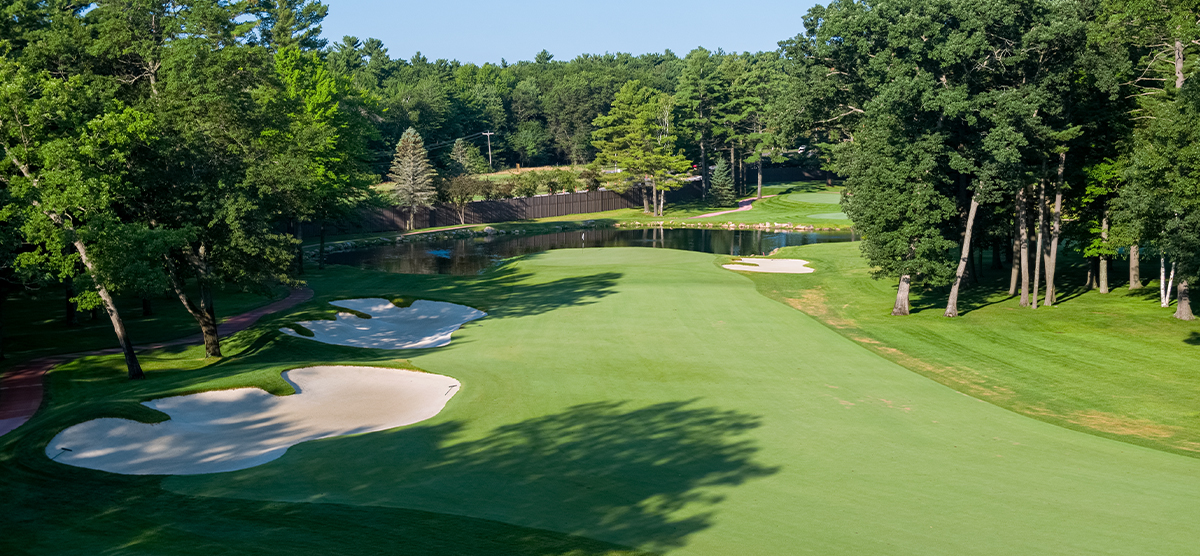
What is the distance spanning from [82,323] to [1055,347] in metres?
39.3

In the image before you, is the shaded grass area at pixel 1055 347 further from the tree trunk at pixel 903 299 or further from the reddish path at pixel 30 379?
the reddish path at pixel 30 379

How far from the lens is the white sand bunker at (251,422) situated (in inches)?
628

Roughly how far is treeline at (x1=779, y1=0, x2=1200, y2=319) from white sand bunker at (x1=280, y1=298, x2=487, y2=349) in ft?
62.0

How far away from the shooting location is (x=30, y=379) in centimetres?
Result: 2386

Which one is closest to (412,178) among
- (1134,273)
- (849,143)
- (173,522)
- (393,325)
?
(393,325)

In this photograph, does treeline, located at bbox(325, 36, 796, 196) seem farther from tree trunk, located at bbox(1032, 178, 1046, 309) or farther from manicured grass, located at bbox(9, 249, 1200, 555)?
manicured grass, located at bbox(9, 249, 1200, 555)

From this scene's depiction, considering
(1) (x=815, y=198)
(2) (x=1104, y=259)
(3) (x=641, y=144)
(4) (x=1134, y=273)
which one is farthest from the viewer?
(1) (x=815, y=198)

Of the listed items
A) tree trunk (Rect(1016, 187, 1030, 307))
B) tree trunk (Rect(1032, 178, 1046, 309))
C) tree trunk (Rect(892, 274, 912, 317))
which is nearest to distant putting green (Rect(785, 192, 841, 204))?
tree trunk (Rect(1032, 178, 1046, 309))

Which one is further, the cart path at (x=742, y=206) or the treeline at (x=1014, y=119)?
the cart path at (x=742, y=206)

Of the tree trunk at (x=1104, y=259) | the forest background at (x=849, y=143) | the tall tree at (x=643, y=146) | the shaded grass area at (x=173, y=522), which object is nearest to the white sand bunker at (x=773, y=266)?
the forest background at (x=849, y=143)

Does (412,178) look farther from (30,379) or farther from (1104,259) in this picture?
(1104,259)

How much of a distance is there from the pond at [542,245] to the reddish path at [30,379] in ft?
72.5

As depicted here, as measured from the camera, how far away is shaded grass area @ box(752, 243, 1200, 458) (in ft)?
70.2

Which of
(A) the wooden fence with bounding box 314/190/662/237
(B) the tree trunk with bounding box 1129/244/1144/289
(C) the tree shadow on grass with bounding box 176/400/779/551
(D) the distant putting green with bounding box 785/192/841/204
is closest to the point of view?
(C) the tree shadow on grass with bounding box 176/400/779/551
